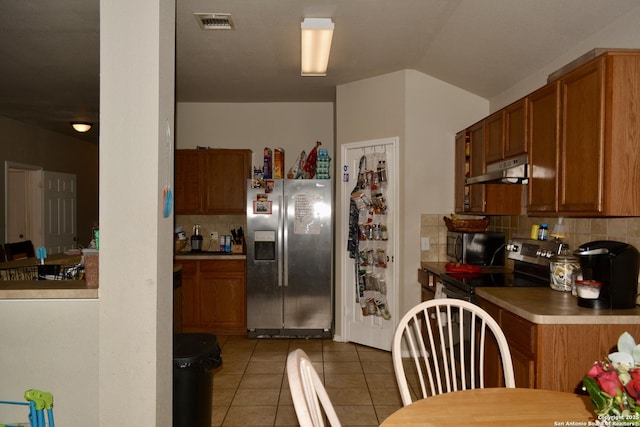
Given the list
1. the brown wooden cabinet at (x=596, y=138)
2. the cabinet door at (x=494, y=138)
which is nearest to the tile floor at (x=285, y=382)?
the brown wooden cabinet at (x=596, y=138)

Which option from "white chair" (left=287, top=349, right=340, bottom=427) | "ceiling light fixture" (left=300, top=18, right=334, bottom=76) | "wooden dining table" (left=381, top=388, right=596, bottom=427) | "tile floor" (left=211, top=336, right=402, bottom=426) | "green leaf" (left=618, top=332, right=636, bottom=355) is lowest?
"tile floor" (left=211, top=336, right=402, bottom=426)

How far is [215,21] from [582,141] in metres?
2.44

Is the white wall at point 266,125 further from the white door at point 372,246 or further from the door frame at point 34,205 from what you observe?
the door frame at point 34,205

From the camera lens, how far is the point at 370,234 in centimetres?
448

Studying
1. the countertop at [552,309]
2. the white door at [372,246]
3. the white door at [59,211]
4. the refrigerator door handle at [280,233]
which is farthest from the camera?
the white door at [59,211]

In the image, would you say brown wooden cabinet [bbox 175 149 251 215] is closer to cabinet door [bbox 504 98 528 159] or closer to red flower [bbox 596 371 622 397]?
cabinet door [bbox 504 98 528 159]

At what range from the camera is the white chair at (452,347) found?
170 cm

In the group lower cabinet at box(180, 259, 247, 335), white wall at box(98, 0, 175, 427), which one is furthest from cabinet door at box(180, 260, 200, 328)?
white wall at box(98, 0, 175, 427)

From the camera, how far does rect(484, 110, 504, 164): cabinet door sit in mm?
3318

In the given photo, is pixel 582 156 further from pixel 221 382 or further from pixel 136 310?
pixel 221 382

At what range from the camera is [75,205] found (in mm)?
7664

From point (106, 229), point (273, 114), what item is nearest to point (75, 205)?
point (273, 114)

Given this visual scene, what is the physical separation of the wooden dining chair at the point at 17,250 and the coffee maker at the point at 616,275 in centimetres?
521

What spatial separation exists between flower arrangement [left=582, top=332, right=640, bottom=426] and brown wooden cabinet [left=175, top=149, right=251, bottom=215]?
468cm
